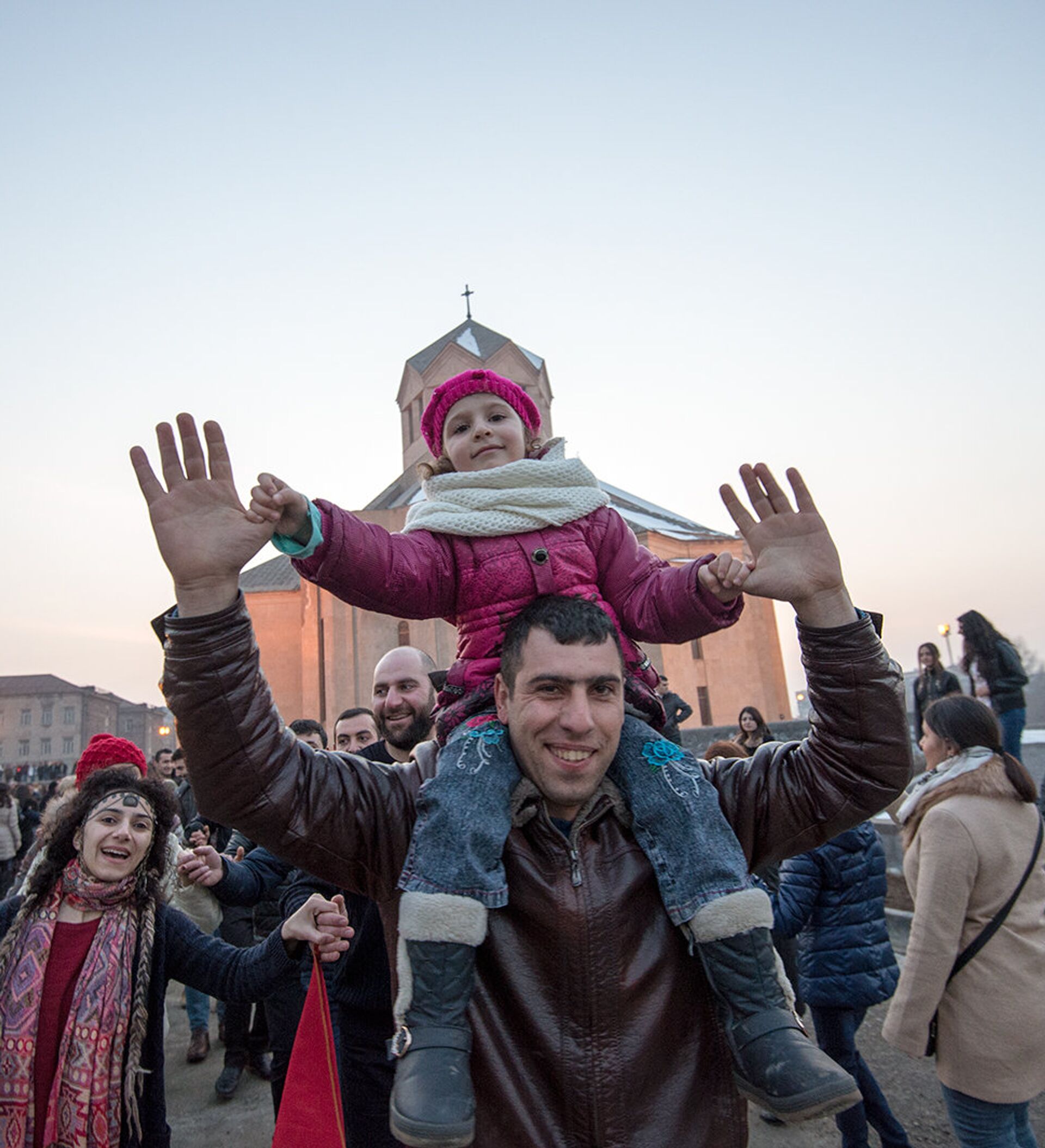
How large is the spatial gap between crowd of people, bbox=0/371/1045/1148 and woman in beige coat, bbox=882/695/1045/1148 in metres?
0.03

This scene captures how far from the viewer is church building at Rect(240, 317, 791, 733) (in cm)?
2681

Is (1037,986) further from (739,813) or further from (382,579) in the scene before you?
(382,579)

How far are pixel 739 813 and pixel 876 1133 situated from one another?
158 inches

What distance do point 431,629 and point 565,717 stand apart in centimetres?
2444

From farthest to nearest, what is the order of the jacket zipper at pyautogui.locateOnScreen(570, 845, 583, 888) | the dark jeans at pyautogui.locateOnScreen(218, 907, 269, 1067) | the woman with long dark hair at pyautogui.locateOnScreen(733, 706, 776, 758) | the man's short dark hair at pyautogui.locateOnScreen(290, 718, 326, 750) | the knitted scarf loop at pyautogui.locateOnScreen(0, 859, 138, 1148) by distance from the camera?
the woman with long dark hair at pyautogui.locateOnScreen(733, 706, 776, 758)
the man's short dark hair at pyautogui.locateOnScreen(290, 718, 326, 750)
the dark jeans at pyautogui.locateOnScreen(218, 907, 269, 1067)
the knitted scarf loop at pyautogui.locateOnScreen(0, 859, 138, 1148)
the jacket zipper at pyautogui.locateOnScreen(570, 845, 583, 888)

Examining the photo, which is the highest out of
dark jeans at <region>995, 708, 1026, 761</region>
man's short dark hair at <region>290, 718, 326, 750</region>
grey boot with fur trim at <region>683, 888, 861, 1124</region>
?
man's short dark hair at <region>290, 718, 326, 750</region>

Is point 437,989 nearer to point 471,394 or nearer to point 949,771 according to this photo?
point 471,394

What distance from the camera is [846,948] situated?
432 centimetres

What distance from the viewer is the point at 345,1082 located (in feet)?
10.7

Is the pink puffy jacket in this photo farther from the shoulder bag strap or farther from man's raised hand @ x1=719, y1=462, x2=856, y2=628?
the shoulder bag strap

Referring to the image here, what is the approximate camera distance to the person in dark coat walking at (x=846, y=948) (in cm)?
425

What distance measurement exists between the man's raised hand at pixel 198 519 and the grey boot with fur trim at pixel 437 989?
3.01ft

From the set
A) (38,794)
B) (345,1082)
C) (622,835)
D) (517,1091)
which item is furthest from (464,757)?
(38,794)

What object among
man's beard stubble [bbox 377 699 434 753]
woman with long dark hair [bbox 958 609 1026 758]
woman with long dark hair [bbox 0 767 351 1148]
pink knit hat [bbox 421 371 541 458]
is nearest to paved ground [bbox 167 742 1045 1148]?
woman with long dark hair [bbox 0 767 351 1148]
